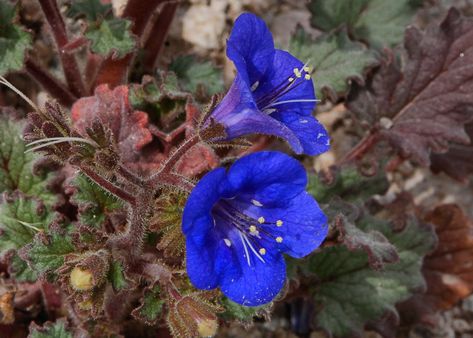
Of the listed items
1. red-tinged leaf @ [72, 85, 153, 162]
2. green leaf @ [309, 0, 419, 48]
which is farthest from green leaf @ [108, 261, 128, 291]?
green leaf @ [309, 0, 419, 48]

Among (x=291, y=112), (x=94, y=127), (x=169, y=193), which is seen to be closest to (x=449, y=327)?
(x=291, y=112)

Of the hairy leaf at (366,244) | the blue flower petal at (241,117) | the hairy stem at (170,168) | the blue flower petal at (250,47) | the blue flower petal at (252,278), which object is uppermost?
the blue flower petal at (250,47)

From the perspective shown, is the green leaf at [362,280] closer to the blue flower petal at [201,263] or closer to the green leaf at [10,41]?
the blue flower petal at [201,263]

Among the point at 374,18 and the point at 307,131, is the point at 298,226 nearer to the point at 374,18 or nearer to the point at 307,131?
the point at 307,131

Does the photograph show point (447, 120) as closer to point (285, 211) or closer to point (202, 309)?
point (285, 211)

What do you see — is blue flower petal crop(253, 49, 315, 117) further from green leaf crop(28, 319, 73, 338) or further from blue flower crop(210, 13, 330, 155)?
green leaf crop(28, 319, 73, 338)

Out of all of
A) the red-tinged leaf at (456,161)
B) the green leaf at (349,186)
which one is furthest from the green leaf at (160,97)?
the red-tinged leaf at (456,161)

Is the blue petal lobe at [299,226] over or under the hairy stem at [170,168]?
under
